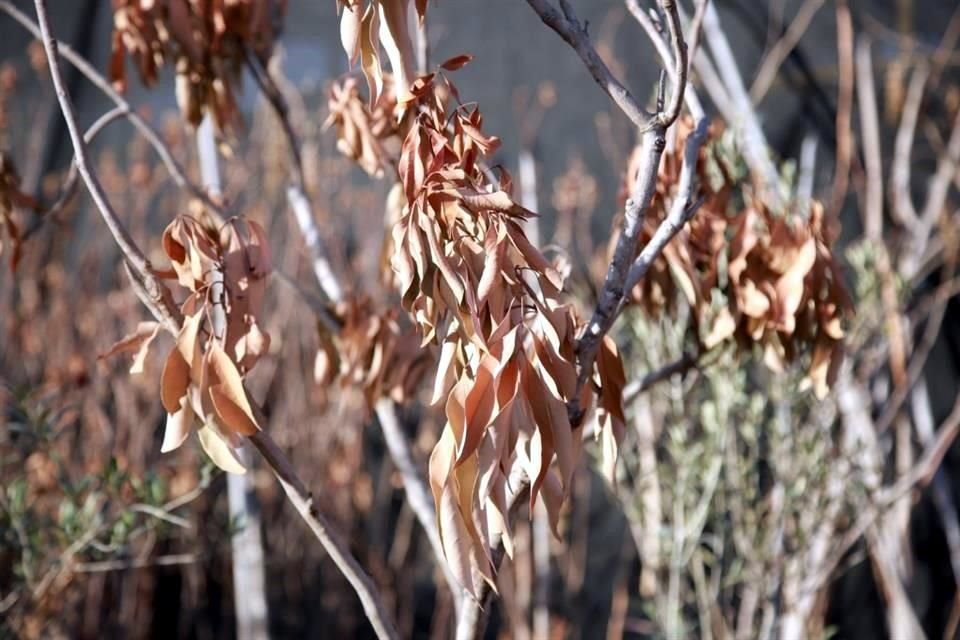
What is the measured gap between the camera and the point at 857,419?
2.43 metres

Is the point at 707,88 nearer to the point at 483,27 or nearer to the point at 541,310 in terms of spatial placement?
the point at 483,27

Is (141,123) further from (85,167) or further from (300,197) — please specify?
(85,167)

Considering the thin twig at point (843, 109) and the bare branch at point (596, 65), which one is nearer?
the bare branch at point (596, 65)

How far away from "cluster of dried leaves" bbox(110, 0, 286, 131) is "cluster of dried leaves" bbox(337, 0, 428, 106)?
0.59m

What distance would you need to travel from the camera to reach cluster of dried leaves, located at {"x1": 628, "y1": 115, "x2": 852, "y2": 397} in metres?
1.22

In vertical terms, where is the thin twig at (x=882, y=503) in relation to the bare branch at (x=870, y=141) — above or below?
below

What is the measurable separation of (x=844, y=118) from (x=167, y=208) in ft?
6.37

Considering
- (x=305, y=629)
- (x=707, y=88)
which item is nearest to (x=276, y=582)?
(x=305, y=629)

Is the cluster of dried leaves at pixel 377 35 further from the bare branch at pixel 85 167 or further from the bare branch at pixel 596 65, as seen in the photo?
the bare branch at pixel 85 167

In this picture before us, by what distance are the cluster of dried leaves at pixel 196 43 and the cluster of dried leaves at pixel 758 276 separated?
635mm

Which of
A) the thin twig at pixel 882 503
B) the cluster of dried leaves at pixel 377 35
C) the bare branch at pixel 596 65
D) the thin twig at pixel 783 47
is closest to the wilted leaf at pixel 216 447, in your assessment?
the cluster of dried leaves at pixel 377 35

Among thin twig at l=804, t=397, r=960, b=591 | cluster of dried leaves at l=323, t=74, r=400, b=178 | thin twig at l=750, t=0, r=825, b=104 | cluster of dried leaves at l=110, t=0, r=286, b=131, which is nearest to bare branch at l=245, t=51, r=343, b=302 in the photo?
cluster of dried leaves at l=110, t=0, r=286, b=131

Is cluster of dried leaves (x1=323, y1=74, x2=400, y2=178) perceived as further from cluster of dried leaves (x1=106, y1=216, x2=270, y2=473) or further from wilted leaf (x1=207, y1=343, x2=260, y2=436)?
wilted leaf (x1=207, y1=343, x2=260, y2=436)

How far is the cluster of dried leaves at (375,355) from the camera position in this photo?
4.74 feet
